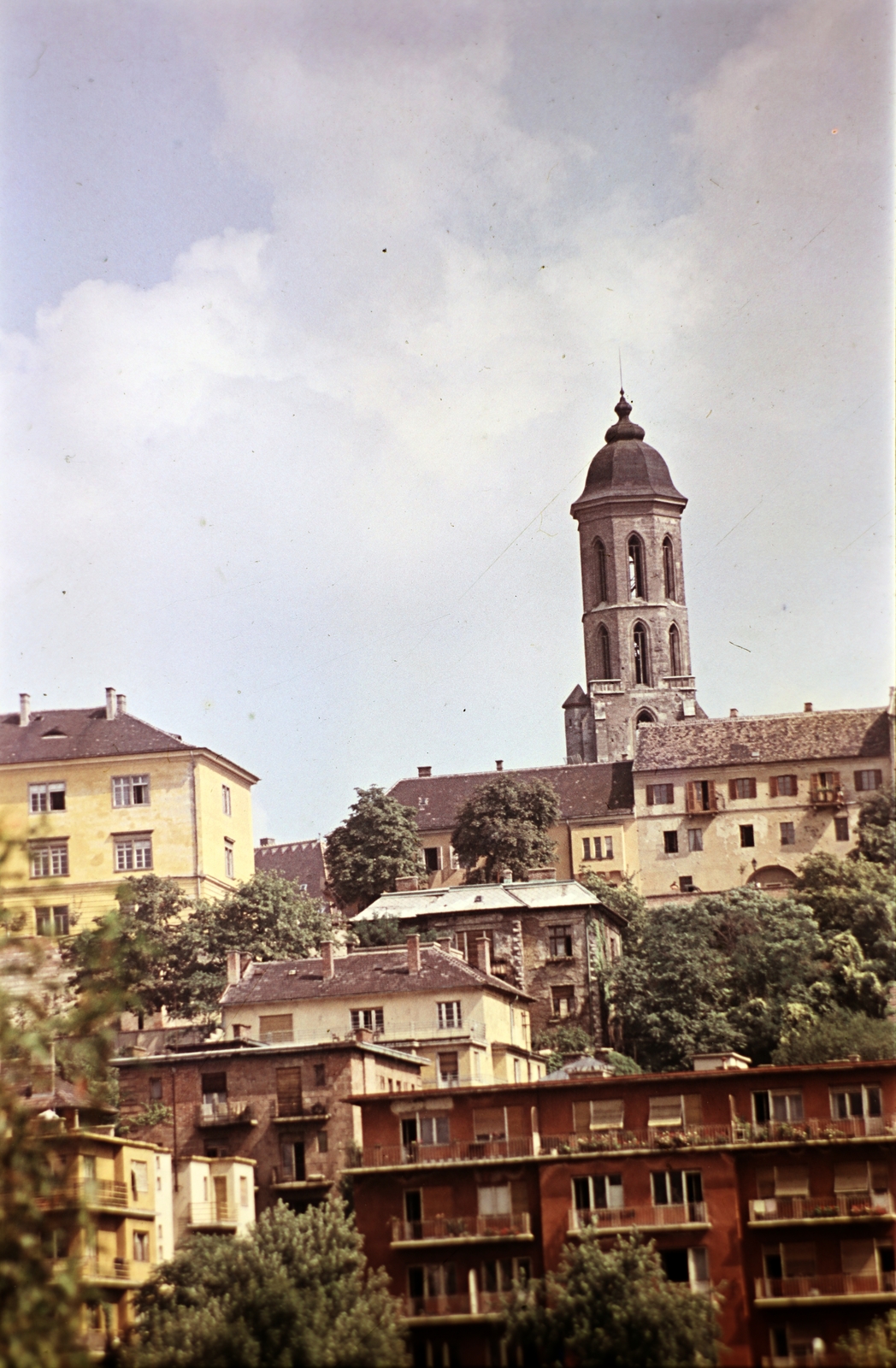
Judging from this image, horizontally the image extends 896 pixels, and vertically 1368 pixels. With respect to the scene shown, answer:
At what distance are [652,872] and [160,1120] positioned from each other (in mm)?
40048

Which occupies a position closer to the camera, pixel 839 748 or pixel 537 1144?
pixel 537 1144

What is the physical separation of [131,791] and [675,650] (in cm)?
5093

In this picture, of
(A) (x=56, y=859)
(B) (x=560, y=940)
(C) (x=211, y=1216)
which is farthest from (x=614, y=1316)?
(A) (x=56, y=859)

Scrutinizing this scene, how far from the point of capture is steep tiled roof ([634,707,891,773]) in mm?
91312

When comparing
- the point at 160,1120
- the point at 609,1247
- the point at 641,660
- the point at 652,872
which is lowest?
the point at 609,1247

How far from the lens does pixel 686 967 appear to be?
2734 inches

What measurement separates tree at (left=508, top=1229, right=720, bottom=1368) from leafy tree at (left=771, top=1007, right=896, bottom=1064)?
717 inches

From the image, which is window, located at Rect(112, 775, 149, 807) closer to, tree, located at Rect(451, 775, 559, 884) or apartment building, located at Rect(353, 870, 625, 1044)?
apartment building, located at Rect(353, 870, 625, 1044)

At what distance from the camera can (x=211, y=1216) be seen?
52531 mm

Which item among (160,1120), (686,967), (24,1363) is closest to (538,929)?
(686,967)

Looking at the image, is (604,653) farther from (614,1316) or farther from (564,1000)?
(614,1316)

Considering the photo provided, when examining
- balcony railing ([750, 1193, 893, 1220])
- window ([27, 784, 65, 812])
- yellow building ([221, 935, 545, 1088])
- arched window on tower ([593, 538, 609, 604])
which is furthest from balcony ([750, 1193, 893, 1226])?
arched window on tower ([593, 538, 609, 604])

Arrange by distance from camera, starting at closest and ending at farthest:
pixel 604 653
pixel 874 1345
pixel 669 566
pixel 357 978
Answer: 1. pixel 874 1345
2. pixel 357 978
3. pixel 604 653
4. pixel 669 566

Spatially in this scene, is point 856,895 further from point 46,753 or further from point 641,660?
point 641,660
